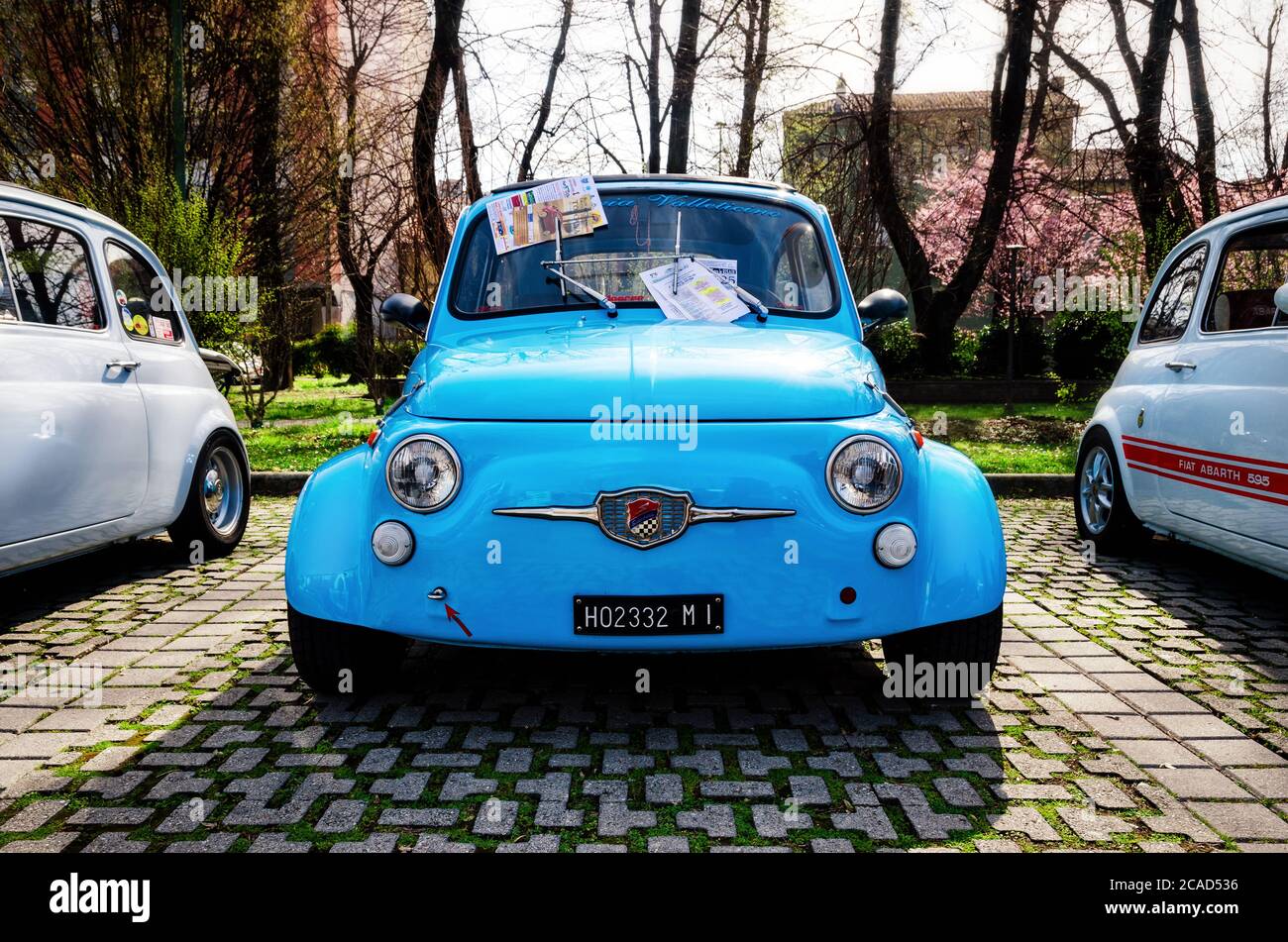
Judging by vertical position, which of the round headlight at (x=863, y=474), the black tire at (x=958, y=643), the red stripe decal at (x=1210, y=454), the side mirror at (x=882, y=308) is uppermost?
the side mirror at (x=882, y=308)

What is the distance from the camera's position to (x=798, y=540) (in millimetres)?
3193

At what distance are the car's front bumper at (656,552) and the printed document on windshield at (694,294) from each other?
1088mm

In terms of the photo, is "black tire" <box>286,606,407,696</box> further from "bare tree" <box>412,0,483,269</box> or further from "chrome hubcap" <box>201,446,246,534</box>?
"bare tree" <box>412,0,483,269</box>

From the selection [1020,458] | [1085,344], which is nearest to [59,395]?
[1020,458]

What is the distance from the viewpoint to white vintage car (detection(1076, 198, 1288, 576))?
15.4 feet

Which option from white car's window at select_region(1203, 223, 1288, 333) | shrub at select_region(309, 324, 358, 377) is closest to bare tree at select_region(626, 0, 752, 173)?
white car's window at select_region(1203, 223, 1288, 333)

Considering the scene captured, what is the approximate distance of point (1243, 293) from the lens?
5.42 meters

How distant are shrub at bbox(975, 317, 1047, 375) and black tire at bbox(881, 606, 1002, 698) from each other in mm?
19318

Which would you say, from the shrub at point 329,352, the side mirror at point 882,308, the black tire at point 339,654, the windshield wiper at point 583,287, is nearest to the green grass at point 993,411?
the side mirror at point 882,308

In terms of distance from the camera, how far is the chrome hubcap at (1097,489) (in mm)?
6488

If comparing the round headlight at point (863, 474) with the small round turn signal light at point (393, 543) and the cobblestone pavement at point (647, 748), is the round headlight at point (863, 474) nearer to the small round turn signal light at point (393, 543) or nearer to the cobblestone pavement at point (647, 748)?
the cobblestone pavement at point (647, 748)

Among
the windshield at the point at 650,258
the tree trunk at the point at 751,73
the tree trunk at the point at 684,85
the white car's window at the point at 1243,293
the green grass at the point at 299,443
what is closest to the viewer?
the windshield at the point at 650,258
